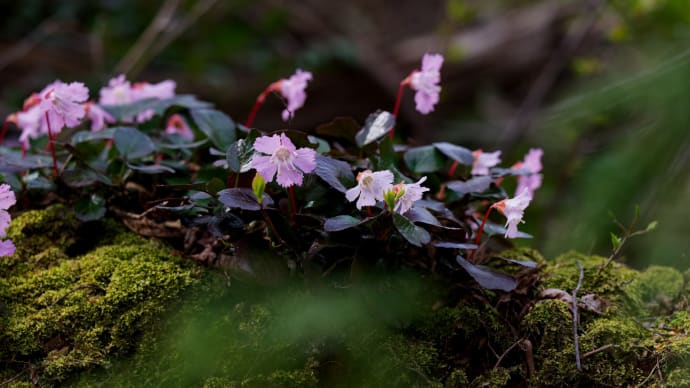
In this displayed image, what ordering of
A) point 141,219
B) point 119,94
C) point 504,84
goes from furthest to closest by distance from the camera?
point 504,84, point 119,94, point 141,219

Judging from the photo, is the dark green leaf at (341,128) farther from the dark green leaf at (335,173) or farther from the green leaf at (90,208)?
the green leaf at (90,208)

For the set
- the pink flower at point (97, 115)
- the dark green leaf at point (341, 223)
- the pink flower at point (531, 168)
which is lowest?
the pink flower at point (531, 168)

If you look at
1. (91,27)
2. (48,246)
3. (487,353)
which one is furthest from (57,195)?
(91,27)

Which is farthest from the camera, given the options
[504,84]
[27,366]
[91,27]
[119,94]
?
[504,84]

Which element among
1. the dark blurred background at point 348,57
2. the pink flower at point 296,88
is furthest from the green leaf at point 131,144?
the dark blurred background at point 348,57

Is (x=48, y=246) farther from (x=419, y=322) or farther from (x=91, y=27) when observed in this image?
(x=91, y=27)

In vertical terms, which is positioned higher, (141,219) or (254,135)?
(254,135)

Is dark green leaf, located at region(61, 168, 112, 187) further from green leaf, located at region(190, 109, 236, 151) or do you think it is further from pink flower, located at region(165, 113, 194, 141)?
pink flower, located at region(165, 113, 194, 141)
